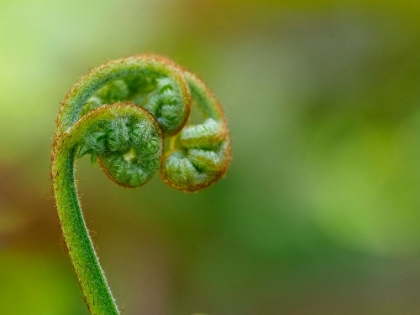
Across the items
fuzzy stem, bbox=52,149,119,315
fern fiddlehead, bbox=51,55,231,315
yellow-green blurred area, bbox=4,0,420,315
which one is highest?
yellow-green blurred area, bbox=4,0,420,315

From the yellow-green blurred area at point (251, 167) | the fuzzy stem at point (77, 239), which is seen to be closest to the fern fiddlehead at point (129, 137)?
the fuzzy stem at point (77, 239)

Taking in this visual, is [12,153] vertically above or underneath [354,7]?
underneath

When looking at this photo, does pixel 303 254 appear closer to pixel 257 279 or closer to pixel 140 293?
pixel 257 279

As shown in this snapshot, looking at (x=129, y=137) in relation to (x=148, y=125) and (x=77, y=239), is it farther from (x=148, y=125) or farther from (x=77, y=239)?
(x=77, y=239)

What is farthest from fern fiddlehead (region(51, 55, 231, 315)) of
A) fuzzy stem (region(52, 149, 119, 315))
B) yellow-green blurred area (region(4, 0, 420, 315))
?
yellow-green blurred area (region(4, 0, 420, 315))

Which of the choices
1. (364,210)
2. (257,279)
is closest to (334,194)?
(364,210)

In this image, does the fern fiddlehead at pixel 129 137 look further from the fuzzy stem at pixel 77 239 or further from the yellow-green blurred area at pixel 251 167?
the yellow-green blurred area at pixel 251 167

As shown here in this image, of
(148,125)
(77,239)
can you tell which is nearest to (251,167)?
(148,125)

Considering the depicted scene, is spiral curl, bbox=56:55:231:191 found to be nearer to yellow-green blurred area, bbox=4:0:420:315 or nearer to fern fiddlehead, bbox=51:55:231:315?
fern fiddlehead, bbox=51:55:231:315
